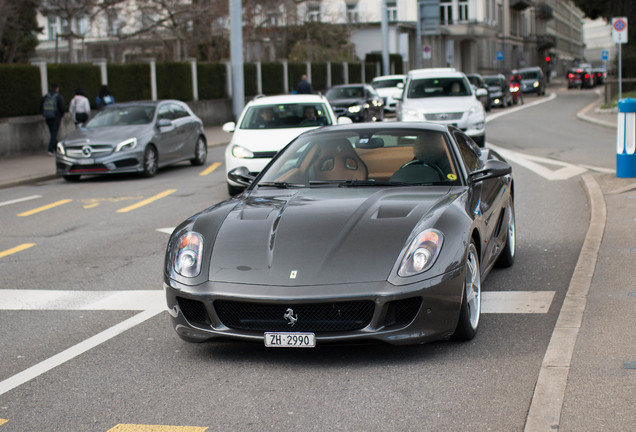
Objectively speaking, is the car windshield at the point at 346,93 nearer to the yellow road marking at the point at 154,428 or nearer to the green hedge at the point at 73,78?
the green hedge at the point at 73,78

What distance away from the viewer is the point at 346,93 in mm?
33094

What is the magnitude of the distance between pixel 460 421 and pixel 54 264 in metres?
5.95

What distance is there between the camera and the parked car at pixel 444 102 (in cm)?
2097

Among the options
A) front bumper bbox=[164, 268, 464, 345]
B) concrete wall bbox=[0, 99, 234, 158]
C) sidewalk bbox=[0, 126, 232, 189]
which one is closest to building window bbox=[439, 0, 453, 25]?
concrete wall bbox=[0, 99, 234, 158]

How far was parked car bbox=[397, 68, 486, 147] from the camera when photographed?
68.8ft

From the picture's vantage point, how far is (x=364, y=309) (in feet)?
17.6

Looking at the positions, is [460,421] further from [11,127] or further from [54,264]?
[11,127]

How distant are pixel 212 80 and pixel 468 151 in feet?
105

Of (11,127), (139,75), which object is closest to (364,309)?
(11,127)

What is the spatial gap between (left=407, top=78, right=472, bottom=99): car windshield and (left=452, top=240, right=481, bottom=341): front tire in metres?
17.0

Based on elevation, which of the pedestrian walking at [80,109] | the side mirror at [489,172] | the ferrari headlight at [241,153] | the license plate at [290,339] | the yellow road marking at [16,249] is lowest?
the yellow road marking at [16,249]

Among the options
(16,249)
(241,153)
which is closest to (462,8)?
(241,153)

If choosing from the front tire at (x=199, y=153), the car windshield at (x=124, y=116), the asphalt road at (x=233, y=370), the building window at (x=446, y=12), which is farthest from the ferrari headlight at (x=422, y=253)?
the building window at (x=446, y=12)

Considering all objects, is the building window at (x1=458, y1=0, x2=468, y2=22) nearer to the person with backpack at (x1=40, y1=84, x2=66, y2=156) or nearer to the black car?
the black car
